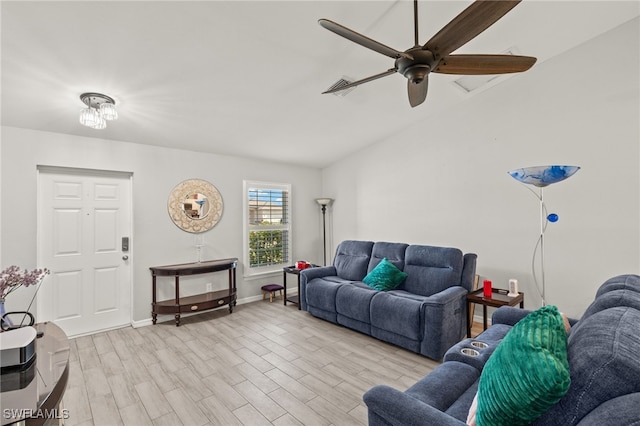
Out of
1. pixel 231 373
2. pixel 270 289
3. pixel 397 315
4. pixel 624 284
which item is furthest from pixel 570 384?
pixel 270 289

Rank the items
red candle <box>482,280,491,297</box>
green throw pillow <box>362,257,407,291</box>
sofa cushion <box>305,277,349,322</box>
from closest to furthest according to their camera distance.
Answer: red candle <box>482,280,491,297</box> → green throw pillow <box>362,257,407,291</box> → sofa cushion <box>305,277,349,322</box>

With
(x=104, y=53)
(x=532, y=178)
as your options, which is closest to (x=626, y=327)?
(x=532, y=178)

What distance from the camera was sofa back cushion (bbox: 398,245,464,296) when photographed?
3.39m

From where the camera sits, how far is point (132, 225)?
3.91m

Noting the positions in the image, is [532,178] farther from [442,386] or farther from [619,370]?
[619,370]

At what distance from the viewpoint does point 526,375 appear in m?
0.94

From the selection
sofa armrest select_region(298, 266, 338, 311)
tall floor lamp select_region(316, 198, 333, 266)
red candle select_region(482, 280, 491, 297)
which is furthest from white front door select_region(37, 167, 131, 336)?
red candle select_region(482, 280, 491, 297)

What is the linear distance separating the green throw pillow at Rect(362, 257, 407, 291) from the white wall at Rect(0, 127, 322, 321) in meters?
2.20

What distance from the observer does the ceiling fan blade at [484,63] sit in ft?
6.06

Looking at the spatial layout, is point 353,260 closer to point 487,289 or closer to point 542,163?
point 487,289

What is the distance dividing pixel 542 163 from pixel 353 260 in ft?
8.69

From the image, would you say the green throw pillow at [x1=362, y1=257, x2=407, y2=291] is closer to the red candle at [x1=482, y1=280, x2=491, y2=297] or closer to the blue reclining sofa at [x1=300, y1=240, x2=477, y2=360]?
the blue reclining sofa at [x1=300, y1=240, x2=477, y2=360]

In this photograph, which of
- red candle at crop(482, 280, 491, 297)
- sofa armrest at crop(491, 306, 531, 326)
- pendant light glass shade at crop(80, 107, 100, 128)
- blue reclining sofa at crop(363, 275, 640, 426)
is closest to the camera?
blue reclining sofa at crop(363, 275, 640, 426)

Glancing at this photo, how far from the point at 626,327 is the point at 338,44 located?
2.58 metres
